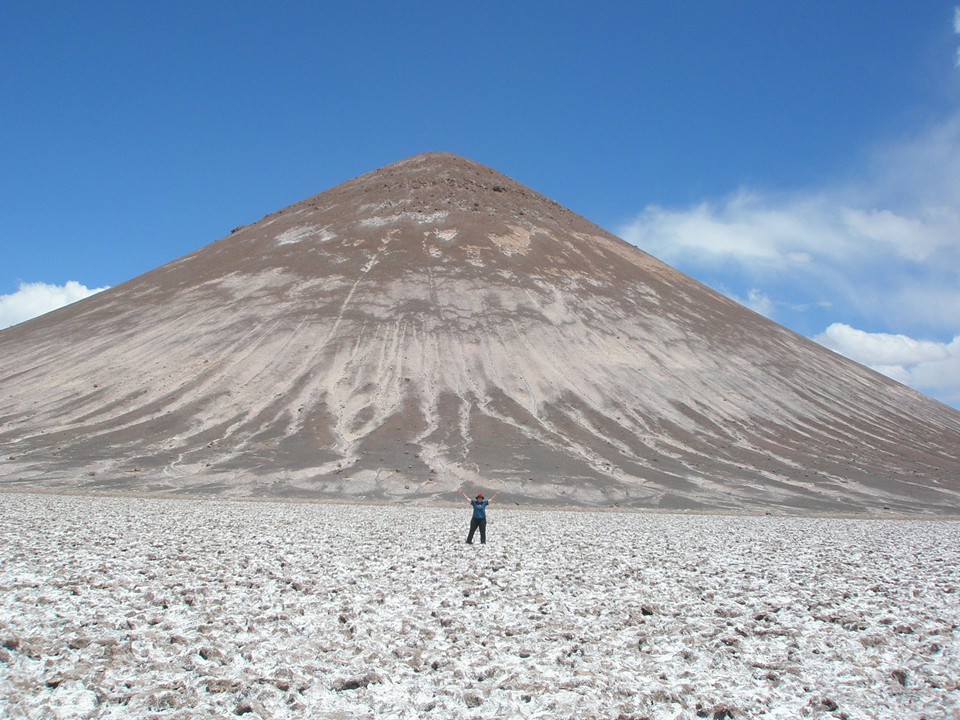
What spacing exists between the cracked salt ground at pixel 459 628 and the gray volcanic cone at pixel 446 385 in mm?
15113

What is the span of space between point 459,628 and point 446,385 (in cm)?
3371

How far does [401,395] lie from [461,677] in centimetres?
3400

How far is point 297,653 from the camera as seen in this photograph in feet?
23.8

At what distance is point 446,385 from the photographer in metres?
42.0

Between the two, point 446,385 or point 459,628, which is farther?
point 446,385

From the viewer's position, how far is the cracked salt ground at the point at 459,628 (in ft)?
20.2

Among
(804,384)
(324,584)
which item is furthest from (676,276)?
(324,584)

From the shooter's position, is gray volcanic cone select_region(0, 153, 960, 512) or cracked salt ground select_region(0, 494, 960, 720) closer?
cracked salt ground select_region(0, 494, 960, 720)

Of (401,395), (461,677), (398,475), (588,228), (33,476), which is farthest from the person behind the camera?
(588,228)

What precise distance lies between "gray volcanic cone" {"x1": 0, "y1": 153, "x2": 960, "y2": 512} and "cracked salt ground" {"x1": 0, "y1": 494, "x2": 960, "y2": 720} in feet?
49.6

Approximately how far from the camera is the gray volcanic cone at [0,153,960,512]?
31.0 meters

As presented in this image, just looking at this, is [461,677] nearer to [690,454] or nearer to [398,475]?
[398,475]

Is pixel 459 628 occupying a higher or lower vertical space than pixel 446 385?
lower

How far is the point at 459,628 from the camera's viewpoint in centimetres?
837
